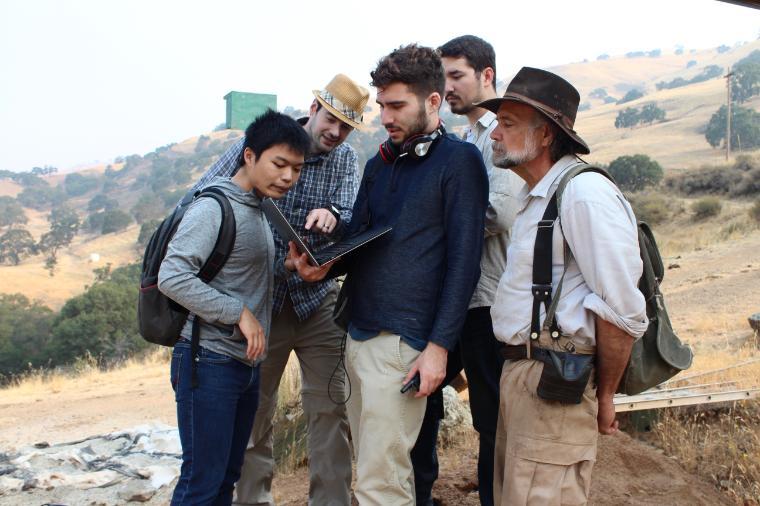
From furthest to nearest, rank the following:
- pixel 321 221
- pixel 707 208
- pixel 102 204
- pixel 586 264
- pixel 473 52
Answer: pixel 102 204 → pixel 707 208 → pixel 473 52 → pixel 321 221 → pixel 586 264

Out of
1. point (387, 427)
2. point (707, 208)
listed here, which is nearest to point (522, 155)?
point (387, 427)

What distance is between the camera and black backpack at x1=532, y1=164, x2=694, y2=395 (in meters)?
2.46

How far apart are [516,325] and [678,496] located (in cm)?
251

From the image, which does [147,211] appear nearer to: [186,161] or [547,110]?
[186,161]

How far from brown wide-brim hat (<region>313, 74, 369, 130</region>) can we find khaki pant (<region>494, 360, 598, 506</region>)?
1554 mm

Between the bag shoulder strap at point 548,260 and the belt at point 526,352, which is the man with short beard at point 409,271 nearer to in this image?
the belt at point 526,352

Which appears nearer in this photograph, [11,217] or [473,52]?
[473,52]

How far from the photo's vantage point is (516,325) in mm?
2549

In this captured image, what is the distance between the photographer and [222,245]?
9.16 ft

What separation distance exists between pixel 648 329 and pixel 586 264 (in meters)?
0.42

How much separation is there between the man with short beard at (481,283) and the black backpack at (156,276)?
3.50ft

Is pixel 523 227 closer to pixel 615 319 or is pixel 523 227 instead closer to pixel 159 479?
pixel 615 319

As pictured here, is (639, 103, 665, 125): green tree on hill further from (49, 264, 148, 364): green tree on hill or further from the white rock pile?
the white rock pile

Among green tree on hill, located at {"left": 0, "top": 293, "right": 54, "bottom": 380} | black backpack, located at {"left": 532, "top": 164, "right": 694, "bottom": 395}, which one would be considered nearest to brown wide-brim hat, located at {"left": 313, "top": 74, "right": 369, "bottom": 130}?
black backpack, located at {"left": 532, "top": 164, "right": 694, "bottom": 395}
